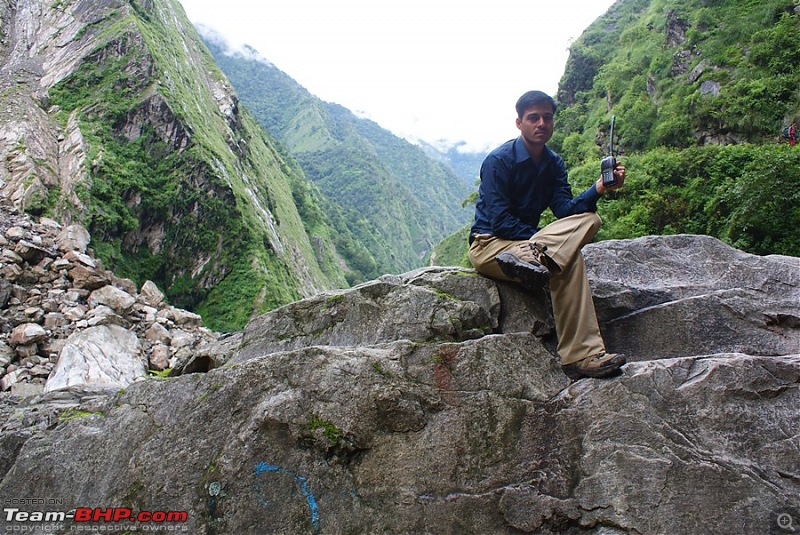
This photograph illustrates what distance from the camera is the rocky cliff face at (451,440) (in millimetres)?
4645

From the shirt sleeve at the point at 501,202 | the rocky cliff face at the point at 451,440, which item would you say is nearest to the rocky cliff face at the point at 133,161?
the rocky cliff face at the point at 451,440

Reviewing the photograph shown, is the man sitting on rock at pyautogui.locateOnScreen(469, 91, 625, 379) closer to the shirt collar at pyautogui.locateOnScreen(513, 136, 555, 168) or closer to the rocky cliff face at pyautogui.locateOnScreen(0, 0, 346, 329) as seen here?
the shirt collar at pyautogui.locateOnScreen(513, 136, 555, 168)

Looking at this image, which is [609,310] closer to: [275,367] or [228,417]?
[275,367]

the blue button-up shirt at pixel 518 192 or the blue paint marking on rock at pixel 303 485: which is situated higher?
the blue button-up shirt at pixel 518 192

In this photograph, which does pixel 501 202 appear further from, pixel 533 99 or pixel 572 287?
pixel 572 287

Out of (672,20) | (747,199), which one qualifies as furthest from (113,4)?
(747,199)

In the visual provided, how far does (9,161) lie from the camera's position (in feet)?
122

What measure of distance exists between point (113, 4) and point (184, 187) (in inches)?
1349

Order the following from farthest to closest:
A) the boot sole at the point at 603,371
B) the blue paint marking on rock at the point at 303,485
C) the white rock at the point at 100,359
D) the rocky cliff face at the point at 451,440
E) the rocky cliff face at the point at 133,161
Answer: the rocky cliff face at the point at 133,161 → the white rock at the point at 100,359 → the boot sole at the point at 603,371 → the blue paint marking on rock at the point at 303,485 → the rocky cliff face at the point at 451,440

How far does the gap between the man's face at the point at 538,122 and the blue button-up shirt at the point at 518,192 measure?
0.71ft

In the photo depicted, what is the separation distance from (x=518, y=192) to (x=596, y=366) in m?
2.52

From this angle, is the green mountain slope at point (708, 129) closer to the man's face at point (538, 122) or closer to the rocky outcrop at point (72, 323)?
the man's face at point (538, 122)

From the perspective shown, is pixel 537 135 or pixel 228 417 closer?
pixel 228 417

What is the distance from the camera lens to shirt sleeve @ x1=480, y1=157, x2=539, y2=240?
6238mm
